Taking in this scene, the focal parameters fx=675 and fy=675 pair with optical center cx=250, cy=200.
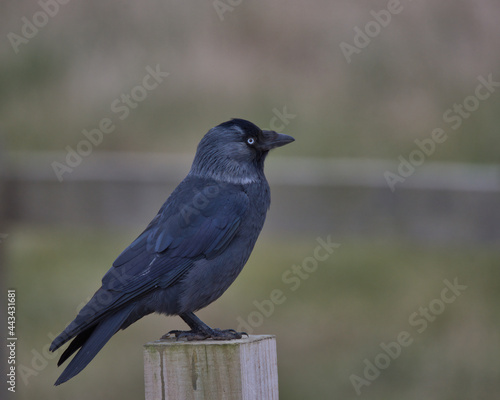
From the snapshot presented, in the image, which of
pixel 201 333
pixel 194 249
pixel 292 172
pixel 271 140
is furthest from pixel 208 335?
pixel 292 172

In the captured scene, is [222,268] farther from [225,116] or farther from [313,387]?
[225,116]

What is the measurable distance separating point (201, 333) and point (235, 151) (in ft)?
3.35

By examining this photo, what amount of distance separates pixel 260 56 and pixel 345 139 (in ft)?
4.28

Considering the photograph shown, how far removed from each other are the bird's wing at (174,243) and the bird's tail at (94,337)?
45 millimetres

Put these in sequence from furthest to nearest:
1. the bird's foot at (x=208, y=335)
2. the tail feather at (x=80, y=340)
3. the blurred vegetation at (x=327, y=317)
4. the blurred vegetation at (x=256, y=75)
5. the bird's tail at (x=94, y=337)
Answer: the blurred vegetation at (x=256, y=75), the blurred vegetation at (x=327, y=317), the bird's foot at (x=208, y=335), the tail feather at (x=80, y=340), the bird's tail at (x=94, y=337)

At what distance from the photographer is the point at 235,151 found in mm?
3566

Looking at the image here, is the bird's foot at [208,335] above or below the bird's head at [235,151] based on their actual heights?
below

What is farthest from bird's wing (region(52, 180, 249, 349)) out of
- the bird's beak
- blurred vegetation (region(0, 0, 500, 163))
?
blurred vegetation (region(0, 0, 500, 163))

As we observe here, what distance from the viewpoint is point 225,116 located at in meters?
6.52

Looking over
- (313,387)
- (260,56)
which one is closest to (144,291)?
(313,387)

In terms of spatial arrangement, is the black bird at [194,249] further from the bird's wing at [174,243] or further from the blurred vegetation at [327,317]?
the blurred vegetation at [327,317]

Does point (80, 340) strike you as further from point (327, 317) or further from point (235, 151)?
point (327, 317)

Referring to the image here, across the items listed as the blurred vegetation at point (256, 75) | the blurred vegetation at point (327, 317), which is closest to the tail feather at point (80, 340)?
the blurred vegetation at point (327, 317)

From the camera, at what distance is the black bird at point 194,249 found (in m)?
2.72
